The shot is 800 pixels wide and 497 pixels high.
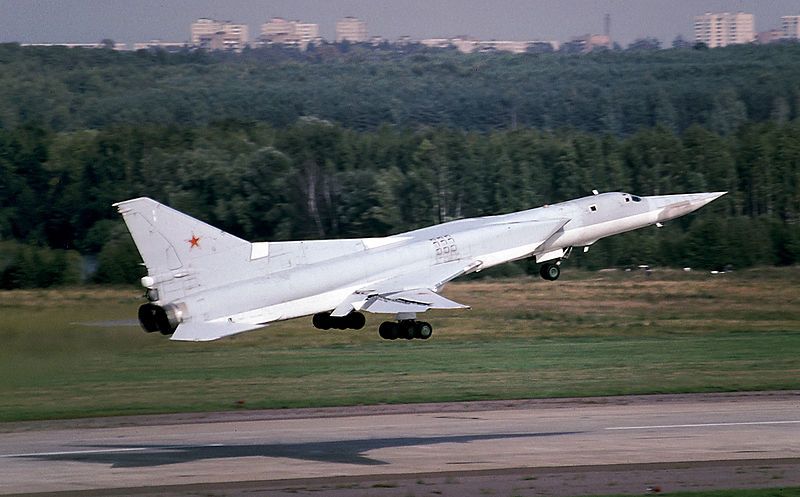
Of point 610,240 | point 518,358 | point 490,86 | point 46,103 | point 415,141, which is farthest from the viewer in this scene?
point 490,86

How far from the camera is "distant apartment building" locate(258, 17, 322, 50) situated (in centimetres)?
18655

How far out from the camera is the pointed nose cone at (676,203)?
35.8m

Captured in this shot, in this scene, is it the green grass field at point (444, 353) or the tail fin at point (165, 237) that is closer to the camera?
the tail fin at point (165, 237)

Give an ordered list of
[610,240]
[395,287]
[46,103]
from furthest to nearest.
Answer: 1. [46,103]
2. [610,240]
3. [395,287]

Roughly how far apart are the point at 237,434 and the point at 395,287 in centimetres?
546

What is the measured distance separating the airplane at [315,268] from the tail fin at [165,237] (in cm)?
2

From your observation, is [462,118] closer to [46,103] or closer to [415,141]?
[46,103]

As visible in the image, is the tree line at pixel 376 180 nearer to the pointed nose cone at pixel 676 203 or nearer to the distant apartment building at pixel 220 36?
the pointed nose cone at pixel 676 203

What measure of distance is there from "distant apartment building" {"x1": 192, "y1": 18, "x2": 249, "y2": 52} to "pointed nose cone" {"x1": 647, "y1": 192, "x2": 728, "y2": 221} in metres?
149

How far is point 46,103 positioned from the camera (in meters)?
122

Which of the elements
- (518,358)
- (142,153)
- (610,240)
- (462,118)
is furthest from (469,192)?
(462,118)

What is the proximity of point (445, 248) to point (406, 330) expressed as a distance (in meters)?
2.54

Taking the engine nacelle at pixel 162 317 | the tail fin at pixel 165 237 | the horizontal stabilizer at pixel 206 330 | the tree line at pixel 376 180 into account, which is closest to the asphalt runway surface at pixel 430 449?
the horizontal stabilizer at pixel 206 330

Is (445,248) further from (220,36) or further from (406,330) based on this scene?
(220,36)
